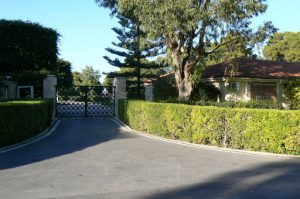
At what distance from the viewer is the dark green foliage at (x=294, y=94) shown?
80.4 feet

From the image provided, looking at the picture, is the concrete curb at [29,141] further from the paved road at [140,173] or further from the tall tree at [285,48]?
the tall tree at [285,48]

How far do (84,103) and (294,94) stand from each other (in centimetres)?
1463

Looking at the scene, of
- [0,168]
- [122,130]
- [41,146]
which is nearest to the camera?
[0,168]

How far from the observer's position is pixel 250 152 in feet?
39.7

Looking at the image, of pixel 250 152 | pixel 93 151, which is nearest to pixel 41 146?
pixel 93 151

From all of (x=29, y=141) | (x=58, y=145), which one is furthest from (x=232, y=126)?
(x=29, y=141)

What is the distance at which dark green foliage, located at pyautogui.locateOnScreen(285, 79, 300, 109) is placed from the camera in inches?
965

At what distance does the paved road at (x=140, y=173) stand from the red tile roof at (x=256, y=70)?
15.9 m

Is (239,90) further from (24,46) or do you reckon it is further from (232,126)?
(232,126)

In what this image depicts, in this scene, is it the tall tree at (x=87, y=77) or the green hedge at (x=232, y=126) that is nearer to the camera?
the green hedge at (x=232, y=126)

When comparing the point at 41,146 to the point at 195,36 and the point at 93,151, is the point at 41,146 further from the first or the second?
the point at 195,36

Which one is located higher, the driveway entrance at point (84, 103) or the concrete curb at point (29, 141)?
the driveway entrance at point (84, 103)

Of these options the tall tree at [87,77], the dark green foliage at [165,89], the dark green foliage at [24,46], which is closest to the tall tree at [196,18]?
the dark green foliage at [165,89]

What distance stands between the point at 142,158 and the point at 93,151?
1.85 meters
